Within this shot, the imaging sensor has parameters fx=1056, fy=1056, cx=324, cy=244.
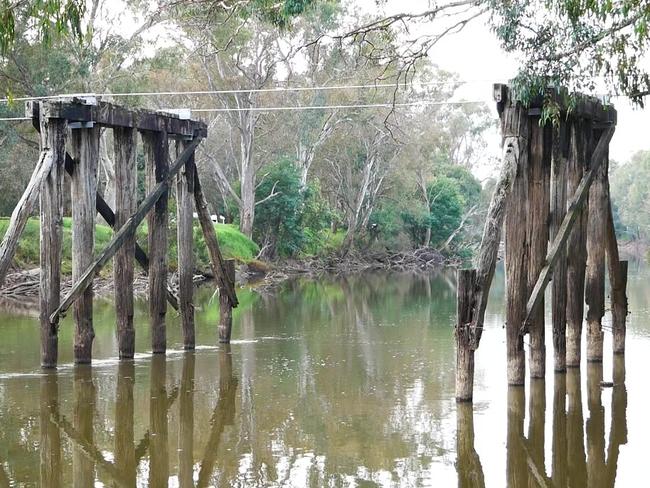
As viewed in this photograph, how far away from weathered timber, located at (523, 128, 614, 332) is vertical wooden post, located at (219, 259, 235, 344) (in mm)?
5932

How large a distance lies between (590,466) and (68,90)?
1180 inches

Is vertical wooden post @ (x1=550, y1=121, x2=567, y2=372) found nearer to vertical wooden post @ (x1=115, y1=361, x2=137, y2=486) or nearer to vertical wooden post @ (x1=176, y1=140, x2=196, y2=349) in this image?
vertical wooden post @ (x1=115, y1=361, x2=137, y2=486)

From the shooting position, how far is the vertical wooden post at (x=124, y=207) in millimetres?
14266

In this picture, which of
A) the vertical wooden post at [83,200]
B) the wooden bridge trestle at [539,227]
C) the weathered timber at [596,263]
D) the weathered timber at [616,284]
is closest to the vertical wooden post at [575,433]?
the wooden bridge trestle at [539,227]

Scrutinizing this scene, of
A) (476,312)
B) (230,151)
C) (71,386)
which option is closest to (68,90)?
(230,151)

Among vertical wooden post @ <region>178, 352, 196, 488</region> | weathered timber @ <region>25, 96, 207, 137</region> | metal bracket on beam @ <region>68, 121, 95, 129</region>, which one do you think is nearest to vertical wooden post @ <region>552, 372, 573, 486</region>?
vertical wooden post @ <region>178, 352, 196, 488</region>

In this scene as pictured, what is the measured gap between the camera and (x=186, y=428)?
10625mm

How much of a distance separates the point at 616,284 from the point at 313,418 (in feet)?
19.4

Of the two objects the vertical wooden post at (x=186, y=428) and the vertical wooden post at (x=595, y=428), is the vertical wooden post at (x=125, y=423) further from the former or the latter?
the vertical wooden post at (x=595, y=428)

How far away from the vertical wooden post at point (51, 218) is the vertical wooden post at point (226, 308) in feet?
12.1

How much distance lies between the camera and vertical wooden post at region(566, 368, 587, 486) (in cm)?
901

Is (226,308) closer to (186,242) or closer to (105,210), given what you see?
(186,242)

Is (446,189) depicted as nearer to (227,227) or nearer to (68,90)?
(227,227)

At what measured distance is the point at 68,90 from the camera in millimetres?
36156
